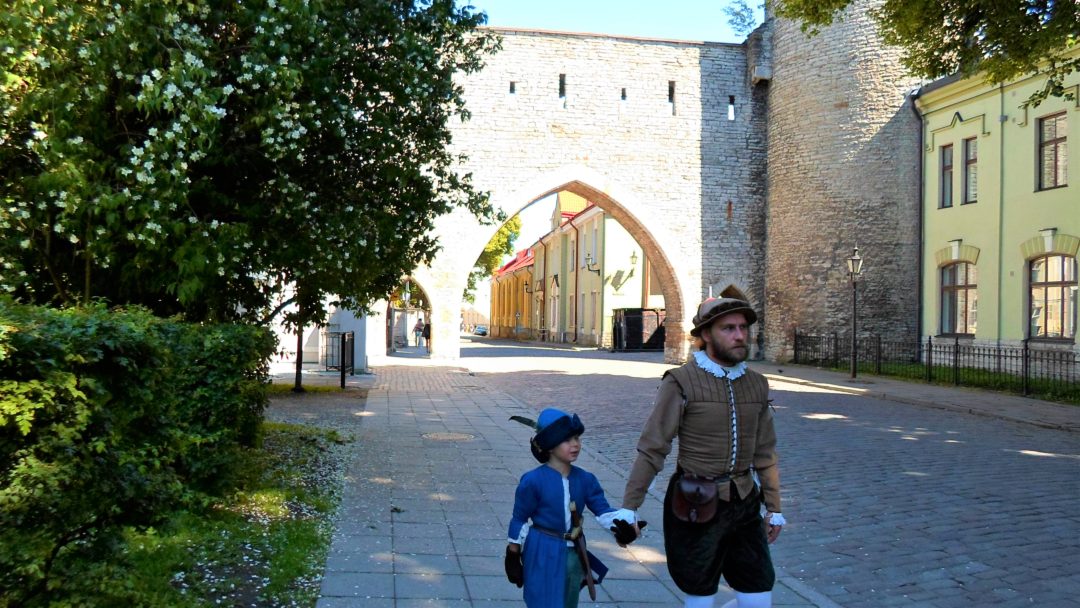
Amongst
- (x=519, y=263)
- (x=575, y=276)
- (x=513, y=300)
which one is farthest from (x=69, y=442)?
(x=513, y=300)

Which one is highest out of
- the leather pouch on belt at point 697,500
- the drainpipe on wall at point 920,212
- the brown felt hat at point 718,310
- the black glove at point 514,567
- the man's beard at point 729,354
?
the drainpipe on wall at point 920,212

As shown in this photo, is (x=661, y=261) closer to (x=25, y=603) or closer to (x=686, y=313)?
(x=686, y=313)

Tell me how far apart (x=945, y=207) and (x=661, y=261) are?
32.3 feet

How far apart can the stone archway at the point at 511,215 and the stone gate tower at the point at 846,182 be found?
367cm

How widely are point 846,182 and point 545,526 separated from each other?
2689 centimetres

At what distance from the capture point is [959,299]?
25047mm

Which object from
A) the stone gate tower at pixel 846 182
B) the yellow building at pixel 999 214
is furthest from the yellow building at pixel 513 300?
the yellow building at pixel 999 214

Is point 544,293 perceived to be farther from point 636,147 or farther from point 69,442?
point 69,442

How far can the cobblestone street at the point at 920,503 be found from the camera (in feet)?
17.4

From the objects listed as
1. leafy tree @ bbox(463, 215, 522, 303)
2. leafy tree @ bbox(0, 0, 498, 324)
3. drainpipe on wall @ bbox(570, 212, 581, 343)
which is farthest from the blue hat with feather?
drainpipe on wall @ bbox(570, 212, 581, 343)

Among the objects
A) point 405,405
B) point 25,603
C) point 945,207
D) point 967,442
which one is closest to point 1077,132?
point 945,207

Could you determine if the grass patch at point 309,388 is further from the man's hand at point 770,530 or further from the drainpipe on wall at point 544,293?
the drainpipe on wall at point 544,293

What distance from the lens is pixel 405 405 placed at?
14.5 meters

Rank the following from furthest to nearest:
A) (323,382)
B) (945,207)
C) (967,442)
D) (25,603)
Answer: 1. (945,207)
2. (323,382)
3. (967,442)
4. (25,603)
